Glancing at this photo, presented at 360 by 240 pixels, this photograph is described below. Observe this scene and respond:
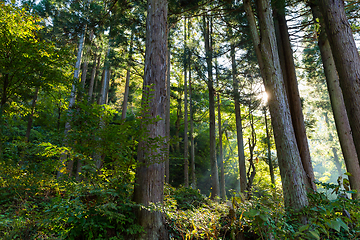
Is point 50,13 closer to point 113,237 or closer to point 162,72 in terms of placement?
point 162,72

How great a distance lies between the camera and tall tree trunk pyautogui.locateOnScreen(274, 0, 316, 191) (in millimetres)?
4688

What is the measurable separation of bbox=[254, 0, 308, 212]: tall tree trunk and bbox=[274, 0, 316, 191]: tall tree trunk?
2.84 ft

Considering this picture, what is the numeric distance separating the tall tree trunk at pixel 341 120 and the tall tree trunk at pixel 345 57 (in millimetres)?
1526

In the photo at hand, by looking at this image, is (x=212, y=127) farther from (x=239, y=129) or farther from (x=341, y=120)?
(x=341, y=120)

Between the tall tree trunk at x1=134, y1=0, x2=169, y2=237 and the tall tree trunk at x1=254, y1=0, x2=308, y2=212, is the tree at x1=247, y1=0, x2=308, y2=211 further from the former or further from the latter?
the tall tree trunk at x1=134, y1=0, x2=169, y2=237

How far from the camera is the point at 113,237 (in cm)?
238

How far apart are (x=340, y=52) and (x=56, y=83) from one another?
7185 millimetres

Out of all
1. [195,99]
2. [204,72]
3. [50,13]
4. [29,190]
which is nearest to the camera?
[29,190]

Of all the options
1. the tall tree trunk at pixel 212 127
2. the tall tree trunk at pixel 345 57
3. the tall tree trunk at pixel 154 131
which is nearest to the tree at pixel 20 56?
the tall tree trunk at pixel 154 131

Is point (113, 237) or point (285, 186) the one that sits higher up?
point (285, 186)

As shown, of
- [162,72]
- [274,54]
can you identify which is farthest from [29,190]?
[274,54]

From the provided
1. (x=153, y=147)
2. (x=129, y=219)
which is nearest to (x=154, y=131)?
(x=153, y=147)

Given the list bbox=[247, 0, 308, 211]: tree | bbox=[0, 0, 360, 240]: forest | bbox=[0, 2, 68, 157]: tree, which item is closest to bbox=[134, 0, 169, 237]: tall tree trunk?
bbox=[0, 0, 360, 240]: forest

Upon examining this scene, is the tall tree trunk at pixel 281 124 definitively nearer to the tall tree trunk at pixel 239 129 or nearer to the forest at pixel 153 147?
the forest at pixel 153 147
